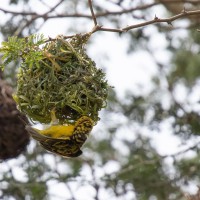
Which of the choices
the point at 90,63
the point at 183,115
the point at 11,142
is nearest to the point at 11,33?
the point at 11,142

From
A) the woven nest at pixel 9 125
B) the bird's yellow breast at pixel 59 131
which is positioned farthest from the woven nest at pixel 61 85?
the woven nest at pixel 9 125

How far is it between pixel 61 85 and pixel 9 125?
143 cm

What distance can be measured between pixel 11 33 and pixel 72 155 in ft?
7.61

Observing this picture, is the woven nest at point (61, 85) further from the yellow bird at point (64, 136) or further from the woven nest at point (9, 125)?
the woven nest at point (9, 125)

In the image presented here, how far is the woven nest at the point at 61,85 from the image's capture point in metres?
3.18

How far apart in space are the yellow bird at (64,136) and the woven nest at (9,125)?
1281 mm

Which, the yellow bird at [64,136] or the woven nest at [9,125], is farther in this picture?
the woven nest at [9,125]

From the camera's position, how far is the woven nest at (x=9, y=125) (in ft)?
14.8


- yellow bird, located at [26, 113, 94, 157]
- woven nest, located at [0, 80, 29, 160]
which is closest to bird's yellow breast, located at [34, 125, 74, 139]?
yellow bird, located at [26, 113, 94, 157]

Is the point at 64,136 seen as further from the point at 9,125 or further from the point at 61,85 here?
the point at 9,125

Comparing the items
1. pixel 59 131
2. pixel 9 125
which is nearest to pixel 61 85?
pixel 59 131

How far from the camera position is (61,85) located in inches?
126

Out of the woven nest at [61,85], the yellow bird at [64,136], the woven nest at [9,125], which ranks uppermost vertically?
the woven nest at [9,125]

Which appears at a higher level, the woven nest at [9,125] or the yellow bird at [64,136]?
the woven nest at [9,125]
